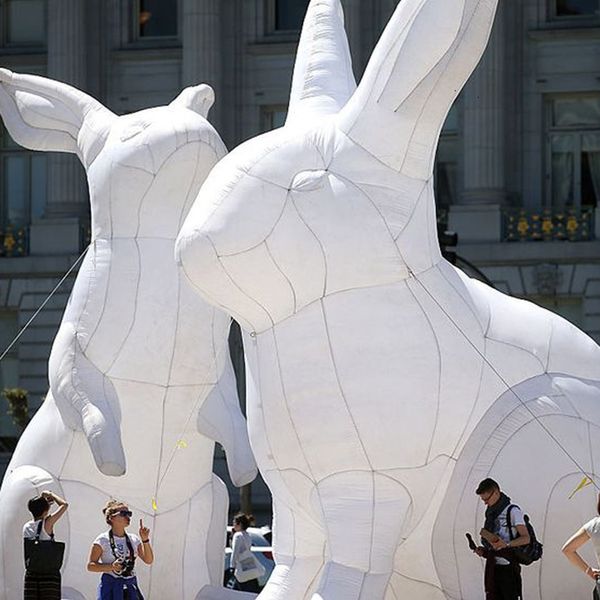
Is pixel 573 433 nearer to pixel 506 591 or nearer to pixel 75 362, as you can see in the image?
pixel 506 591

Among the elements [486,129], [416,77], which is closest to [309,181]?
[416,77]

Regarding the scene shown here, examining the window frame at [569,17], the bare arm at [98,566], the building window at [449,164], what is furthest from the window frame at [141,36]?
the bare arm at [98,566]

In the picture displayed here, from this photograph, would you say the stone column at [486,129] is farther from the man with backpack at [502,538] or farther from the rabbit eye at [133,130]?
the man with backpack at [502,538]

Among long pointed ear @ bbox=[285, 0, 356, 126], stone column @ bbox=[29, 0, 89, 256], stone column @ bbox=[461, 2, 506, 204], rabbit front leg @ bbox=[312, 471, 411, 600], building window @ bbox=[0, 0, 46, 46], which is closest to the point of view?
rabbit front leg @ bbox=[312, 471, 411, 600]

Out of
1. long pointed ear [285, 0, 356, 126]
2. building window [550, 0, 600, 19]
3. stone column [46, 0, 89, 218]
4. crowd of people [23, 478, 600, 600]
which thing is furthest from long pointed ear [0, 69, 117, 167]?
stone column [46, 0, 89, 218]

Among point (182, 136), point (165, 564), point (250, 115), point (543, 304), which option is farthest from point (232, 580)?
point (250, 115)

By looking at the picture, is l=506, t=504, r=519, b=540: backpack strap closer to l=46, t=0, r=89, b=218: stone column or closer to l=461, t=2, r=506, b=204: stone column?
l=461, t=2, r=506, b=204: stone column

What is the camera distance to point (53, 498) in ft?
40.0

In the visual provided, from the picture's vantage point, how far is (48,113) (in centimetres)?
1352

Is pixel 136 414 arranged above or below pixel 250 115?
below

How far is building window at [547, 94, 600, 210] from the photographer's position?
32.2 meters

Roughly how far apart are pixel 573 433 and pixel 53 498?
9.82 ft

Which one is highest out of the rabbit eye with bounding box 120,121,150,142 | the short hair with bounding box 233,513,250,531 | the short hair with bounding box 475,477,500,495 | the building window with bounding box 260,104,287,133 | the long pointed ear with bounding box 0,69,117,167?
the building window with bounding box 260,104,287,133

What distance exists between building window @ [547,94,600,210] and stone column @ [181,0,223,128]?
16.3 feet
